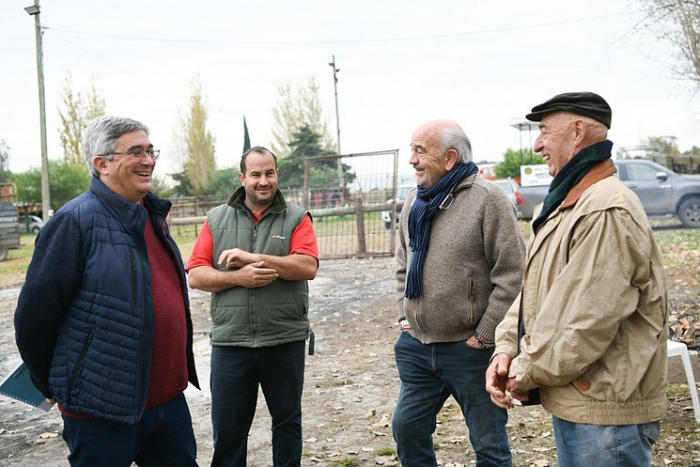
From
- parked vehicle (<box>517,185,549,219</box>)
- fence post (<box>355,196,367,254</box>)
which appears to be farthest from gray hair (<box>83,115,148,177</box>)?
parked vehicle (<box>517,185,549,219</box>)

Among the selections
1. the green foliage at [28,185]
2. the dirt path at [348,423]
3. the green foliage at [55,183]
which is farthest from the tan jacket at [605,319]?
the green foliage at [28,185]

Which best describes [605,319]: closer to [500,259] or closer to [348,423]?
[500,259]

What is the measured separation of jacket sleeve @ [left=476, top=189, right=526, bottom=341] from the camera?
3473 millimetres

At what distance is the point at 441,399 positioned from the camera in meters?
3.72

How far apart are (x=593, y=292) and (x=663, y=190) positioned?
58.1 feet

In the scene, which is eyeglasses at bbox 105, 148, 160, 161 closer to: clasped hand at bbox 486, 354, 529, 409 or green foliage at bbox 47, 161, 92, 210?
clasped hand at bbox 486, 354, 529, 409

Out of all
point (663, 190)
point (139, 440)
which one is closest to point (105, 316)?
point (139, 440)

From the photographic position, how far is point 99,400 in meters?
2.82

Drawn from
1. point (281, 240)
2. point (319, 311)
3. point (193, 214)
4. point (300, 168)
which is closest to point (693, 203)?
point (319, 311)

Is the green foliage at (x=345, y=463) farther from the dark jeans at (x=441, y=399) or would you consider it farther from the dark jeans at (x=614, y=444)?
the dark jeans at (x=614, y=444)

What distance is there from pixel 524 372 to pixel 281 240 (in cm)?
196

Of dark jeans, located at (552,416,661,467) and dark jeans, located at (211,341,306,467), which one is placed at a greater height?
dark jeans, located at (552,416,661,467)

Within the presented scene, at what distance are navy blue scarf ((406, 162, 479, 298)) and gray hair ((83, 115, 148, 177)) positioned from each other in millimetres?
1547

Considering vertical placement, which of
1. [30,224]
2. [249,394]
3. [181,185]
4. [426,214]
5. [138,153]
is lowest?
[249,394]
